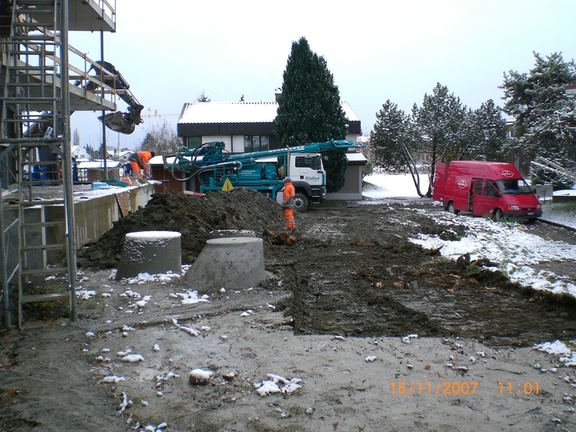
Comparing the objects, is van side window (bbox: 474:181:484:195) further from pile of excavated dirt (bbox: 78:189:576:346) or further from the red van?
pile of excavated dirt (bbox: 78:189:576:346)

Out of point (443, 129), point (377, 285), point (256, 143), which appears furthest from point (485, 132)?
point (377, 285)

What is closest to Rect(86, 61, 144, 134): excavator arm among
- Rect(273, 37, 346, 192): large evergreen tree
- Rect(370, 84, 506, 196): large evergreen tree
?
Rect(273, 37, 346, 192): large evergreen tree

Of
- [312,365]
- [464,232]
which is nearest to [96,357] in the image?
[312,365]

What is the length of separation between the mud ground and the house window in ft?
106

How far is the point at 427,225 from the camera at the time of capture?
20953 mm

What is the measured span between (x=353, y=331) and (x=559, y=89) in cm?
3162

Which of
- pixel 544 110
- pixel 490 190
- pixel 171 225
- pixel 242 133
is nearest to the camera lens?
Answer: pixel 171 225

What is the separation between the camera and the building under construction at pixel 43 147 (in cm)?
757

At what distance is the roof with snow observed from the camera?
142ft

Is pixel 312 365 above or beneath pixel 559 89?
beneath

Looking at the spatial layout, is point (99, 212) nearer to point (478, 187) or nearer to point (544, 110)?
point (478, 187)

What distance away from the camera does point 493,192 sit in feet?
80.9

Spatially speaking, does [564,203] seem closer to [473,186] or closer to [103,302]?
[473,186]

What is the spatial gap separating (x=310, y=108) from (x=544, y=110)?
13.6m
